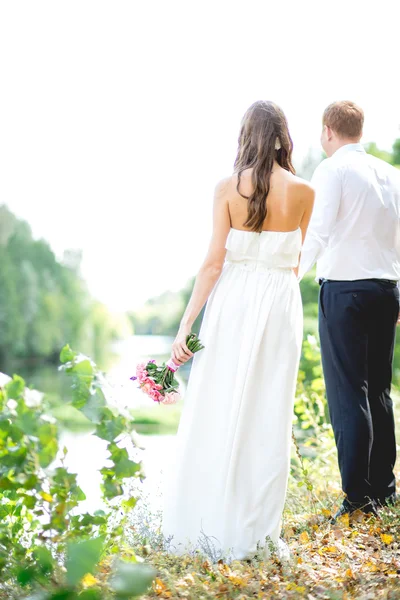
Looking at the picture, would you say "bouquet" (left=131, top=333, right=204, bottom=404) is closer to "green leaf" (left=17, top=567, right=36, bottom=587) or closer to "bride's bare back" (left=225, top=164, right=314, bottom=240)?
"bride's bare back" (left=225, top=164, right=314, bottom=240)

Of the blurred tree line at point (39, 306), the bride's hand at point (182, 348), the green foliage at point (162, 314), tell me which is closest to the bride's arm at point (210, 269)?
the bride's hand at point (182, 348)

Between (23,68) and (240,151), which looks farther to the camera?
(23,68)

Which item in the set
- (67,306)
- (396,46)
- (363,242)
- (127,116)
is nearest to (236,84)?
(127,116)

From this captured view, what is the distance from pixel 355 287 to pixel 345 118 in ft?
2.67

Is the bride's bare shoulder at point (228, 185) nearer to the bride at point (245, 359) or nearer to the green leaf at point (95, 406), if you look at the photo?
the bride at point (245, 359)

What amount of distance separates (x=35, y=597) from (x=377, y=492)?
2153 mm

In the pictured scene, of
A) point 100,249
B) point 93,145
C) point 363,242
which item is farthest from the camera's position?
point 93,145

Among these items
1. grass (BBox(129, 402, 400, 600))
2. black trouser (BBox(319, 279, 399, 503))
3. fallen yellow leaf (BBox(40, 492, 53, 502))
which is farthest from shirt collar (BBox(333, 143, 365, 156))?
fallen yellow leaf (BBox(40, 492, 53, 502))

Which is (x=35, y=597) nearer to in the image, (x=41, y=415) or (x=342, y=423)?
(x=41, y=415)

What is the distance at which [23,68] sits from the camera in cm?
5791

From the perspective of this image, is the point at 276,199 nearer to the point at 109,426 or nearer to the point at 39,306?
the point at 109,426

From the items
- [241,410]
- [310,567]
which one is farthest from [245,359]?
[310,567]

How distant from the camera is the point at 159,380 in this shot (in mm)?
3311

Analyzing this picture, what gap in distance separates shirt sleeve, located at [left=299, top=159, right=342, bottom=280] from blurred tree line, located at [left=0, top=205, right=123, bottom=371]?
3551cm
